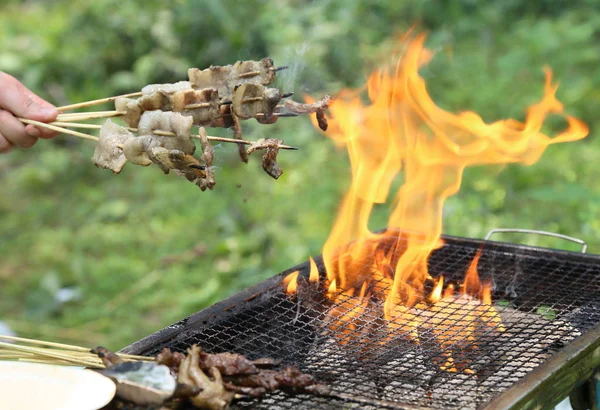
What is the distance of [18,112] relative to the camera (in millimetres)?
3324

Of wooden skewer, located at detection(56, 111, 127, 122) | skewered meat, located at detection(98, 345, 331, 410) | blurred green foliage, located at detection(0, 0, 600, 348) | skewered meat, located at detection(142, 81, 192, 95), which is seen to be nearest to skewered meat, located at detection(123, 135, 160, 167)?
wooden skewer, located at detection(56, 111, 127, 122)

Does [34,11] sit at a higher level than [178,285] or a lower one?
higher

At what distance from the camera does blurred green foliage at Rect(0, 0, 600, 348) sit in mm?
6793

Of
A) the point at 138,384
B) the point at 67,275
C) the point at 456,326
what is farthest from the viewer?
the point at 67,275

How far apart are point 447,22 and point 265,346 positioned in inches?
338

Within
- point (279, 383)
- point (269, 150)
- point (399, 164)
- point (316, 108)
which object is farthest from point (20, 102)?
point (399, 164)

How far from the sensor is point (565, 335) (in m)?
3.00

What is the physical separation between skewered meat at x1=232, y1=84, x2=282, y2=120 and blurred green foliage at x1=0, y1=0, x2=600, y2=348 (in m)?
2.91

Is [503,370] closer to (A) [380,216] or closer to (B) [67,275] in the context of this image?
(A) [380,216]

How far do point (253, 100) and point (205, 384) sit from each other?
1.19m

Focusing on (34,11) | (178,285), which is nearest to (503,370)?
(178,285)

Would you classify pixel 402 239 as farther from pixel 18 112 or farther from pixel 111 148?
pixel 18 112

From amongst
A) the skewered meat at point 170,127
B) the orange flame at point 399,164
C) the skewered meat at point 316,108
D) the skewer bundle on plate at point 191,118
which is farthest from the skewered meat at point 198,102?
the orange flame at point 399,164

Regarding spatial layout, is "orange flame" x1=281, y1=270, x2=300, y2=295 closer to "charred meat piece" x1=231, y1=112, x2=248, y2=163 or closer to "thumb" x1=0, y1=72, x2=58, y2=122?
"charred meat piece" x1=231, y1=112, x2=248, y2=163
